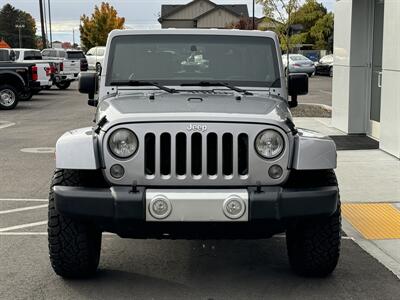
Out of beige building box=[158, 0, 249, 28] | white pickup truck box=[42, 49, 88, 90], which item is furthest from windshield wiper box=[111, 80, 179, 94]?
beige building box=[158, 0, 249, 28]

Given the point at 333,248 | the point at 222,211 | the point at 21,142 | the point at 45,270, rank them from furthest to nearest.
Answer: the point at 21,142
the point at 45,270
the point at 333,248
the point at 222,211

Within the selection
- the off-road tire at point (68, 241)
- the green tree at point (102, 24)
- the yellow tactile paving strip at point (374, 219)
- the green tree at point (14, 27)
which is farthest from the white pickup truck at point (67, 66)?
the green tree at point (14, 27)

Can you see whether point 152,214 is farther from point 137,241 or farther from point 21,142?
point 21,142

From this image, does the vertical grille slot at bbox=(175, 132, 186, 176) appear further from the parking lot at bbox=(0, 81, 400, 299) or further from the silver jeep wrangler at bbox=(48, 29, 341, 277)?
the parking lot at bbox=(0, 81, 400, 299)

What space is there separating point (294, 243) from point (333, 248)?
318 millimetres

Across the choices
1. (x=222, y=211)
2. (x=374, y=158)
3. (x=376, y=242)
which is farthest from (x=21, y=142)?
(x=222, y=211)

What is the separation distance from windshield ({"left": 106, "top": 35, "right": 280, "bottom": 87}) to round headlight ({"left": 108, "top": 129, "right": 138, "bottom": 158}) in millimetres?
1410

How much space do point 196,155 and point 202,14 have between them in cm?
10371

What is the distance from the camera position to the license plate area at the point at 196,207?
4344 millimetres

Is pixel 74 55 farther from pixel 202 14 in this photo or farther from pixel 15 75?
pixel 202 14

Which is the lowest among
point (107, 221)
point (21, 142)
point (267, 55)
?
point (21, 142)

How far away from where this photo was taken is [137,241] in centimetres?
629

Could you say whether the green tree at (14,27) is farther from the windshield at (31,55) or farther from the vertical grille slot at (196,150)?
the vertical grille slot at (196,150)

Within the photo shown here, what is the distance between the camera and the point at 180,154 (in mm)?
4492
